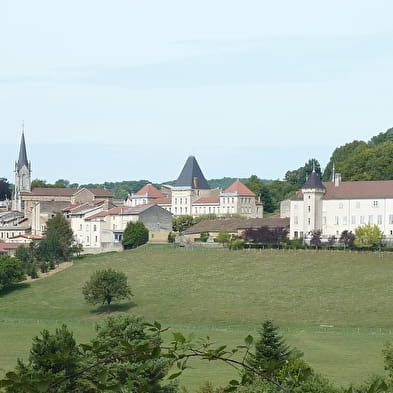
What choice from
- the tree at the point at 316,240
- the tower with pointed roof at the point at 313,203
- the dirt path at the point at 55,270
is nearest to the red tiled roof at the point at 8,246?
the dirt path at the point at 55,270

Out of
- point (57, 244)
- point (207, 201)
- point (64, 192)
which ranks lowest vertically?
point (57, 244)

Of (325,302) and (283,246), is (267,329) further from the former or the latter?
(283,246)

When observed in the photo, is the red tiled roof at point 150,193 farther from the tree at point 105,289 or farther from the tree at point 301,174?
the tree at point 105,289

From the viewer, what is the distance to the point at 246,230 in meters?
98.9

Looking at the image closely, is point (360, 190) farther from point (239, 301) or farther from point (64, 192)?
point (64, 192)

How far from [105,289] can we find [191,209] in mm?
49823

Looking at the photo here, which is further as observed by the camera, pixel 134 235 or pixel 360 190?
pixel 134 235

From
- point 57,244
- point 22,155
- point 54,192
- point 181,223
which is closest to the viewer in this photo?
point 57,244

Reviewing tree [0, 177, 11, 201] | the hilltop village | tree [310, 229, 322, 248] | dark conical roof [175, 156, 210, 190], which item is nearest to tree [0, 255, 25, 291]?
the hilltop village

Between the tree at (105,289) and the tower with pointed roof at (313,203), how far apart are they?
26.1m

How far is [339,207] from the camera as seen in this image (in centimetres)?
9888

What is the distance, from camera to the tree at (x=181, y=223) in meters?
114

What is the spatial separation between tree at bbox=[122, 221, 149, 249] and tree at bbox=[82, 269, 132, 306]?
27164 millimetres

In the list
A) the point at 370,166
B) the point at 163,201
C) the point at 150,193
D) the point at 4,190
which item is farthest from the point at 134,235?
the point at 4,190
